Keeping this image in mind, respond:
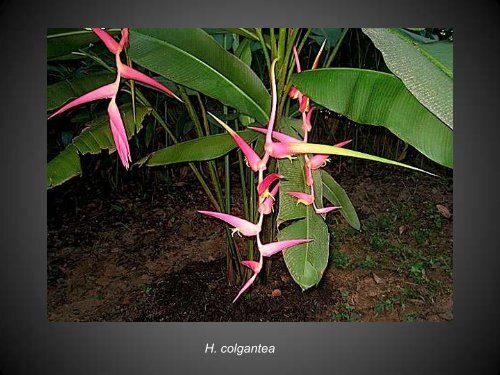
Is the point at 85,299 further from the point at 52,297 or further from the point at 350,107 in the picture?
the point at 350,107

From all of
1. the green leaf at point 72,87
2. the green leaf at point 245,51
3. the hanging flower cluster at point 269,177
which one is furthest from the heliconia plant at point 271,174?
the green leaf at point 72,87

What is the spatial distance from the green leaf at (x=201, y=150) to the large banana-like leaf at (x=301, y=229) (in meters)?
0.08

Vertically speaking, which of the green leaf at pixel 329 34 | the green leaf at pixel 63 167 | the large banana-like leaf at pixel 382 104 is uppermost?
the green leaf at pixel 329 34

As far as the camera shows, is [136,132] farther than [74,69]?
No

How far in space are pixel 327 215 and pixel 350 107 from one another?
0.20 meters

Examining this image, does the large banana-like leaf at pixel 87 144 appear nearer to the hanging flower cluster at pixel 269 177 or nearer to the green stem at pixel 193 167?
the green stem at pixel 193 167

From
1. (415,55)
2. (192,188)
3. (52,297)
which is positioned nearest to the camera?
(415,55)

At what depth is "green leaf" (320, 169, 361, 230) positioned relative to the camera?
0.84 metres

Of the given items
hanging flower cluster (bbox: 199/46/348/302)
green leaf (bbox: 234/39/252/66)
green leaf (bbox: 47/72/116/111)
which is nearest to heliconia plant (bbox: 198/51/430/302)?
hanging flower cluster (bbox: 199/46/348/302)

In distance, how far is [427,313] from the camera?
804 mm

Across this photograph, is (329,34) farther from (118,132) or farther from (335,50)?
(118,132)

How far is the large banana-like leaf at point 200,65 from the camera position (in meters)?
0.77
